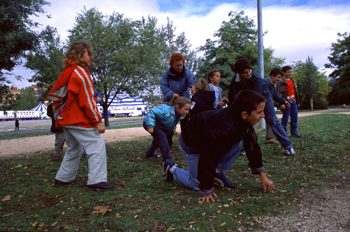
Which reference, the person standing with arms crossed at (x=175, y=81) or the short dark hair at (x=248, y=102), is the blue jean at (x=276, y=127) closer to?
the person standing with arms crossed at (x=175, y=81)

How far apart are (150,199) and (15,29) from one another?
5.15 meters

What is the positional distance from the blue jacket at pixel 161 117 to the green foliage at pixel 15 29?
348 centimetres

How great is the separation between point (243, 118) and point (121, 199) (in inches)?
70.5

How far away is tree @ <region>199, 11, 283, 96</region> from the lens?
36.6 m

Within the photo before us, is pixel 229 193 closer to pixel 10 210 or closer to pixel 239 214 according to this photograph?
pixel 239 214

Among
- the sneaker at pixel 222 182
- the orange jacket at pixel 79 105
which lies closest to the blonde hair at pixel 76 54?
the orange jacket at pixel 79 105

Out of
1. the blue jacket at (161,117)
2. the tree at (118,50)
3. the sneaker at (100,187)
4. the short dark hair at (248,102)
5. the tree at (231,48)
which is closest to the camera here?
the short dark hair at (248,102)

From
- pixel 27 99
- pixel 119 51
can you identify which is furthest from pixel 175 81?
pixel 27 99

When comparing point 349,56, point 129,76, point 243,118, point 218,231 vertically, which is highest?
point 349,56

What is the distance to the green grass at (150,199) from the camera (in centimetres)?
256

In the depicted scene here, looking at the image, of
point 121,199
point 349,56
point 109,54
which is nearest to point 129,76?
point 109,54

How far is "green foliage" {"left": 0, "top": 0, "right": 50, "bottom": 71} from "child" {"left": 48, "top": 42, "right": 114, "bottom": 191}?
282cm

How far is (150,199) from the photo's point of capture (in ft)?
10.5

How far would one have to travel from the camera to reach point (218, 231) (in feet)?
7.74
